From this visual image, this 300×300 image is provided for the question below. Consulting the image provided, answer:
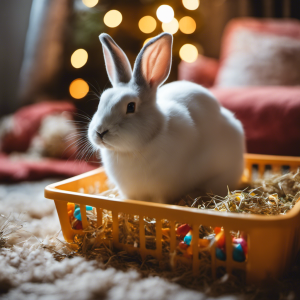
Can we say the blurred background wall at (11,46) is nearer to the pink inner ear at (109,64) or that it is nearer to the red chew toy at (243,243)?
the pink inner ear at (109,64)

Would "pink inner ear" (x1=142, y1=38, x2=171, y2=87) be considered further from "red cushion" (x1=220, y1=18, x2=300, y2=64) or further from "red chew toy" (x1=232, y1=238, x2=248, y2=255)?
"red cushion" (x1=220, y1=18, x2=300, y2=64)

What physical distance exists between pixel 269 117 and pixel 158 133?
903 millimetres

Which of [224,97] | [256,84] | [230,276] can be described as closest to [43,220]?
[230,276]

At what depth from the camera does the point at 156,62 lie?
104cm

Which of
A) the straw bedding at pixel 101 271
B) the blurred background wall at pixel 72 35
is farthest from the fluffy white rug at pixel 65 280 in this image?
the blurred background wall at pixel 72 35

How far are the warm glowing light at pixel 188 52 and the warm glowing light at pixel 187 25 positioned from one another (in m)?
0.12

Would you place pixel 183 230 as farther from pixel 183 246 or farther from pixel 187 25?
pixel 187 25

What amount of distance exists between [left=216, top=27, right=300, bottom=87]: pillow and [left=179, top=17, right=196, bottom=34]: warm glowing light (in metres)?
0.43

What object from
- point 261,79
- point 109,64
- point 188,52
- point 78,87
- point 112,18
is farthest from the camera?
point 188,52

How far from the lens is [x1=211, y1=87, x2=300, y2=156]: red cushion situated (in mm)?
1615

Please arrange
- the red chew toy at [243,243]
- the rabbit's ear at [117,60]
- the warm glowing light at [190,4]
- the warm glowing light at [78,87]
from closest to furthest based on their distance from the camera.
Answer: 1. the red chew toy at [243,243]
2. the rabbit's ear at [117,60]
3. the warm glowing light at [78,87]
4. the warm glowing light at [190,4]

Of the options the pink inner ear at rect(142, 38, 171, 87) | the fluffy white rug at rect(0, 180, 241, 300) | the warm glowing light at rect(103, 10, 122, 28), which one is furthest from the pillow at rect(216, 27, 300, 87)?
the fluffy white rug at rect(0, 180, 241, 300)

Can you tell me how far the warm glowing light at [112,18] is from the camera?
2.33 meters

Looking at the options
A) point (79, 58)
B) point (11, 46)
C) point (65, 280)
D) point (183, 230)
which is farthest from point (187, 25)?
point (65, 280)
